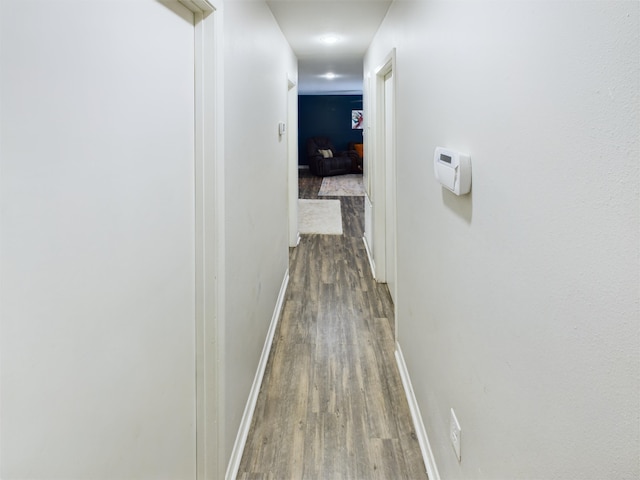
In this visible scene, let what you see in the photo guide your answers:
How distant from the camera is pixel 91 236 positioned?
77 cm

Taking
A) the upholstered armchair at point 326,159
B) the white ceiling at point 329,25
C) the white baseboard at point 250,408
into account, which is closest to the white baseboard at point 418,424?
the white baseboard at point 250,408

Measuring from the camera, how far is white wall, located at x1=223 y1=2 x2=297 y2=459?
61.6 inches

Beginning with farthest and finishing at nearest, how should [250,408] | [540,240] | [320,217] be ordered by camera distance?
1. [320,217]
2. [250,408]
3. [540,240]

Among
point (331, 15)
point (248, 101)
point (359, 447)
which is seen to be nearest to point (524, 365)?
point (359, 447)

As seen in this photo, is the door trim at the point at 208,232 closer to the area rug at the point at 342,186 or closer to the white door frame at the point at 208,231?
the white door frame at the point at 208,231

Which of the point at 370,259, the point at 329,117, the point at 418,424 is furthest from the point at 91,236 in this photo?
the point at 329,117

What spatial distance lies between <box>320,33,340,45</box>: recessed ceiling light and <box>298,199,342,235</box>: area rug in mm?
2557

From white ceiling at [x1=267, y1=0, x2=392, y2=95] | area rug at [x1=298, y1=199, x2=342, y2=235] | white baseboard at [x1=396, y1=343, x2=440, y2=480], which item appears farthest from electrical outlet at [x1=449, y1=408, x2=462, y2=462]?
area rug at [x1=298, y1=199, x2=342, y2=235]

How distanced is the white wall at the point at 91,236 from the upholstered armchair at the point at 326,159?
33.5 feet

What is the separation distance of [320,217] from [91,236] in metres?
6.02

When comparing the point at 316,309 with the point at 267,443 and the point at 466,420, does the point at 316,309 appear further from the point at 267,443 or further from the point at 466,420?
the point at 466,420

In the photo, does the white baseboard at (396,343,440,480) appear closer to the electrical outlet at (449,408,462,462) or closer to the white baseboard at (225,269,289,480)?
the electrical outlet at (449,408,462,462)

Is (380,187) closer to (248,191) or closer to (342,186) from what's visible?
(248,191)

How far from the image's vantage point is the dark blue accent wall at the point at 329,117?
12.2m
